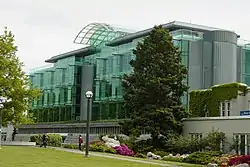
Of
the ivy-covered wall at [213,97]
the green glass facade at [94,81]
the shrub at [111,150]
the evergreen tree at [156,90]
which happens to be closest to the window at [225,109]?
the ivy-covered wall at [213,97]

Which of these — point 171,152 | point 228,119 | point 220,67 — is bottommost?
point 171,152

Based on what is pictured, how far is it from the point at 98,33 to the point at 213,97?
35.8 meters

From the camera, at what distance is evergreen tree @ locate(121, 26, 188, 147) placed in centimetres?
4116

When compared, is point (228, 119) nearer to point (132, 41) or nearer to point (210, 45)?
point (210, 45)

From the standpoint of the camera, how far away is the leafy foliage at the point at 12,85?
47.8 metres

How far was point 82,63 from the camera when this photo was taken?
262ft

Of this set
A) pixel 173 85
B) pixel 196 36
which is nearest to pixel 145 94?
pixel 173 85

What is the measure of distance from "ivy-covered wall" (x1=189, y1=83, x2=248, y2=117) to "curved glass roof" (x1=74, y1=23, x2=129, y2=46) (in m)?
29.9

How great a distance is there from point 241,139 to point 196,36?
1071 inches

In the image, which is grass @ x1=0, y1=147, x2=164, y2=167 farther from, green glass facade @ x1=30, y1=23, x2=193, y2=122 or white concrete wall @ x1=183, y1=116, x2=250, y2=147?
green glass facade @ x1=30, y1=23, x2=193, y2=122

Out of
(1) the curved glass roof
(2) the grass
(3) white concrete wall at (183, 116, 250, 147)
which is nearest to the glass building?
(1) the curved glass roof

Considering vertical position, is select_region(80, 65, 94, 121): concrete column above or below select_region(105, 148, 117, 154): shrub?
above

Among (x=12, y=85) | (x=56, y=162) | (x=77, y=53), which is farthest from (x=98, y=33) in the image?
(x=56, y=162)

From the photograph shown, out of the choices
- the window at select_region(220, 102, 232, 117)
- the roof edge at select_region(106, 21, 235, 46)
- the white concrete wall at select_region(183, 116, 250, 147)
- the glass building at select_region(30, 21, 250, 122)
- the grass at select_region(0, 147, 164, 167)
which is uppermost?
the roof edge at select_region(106, 21, 235, 46)
